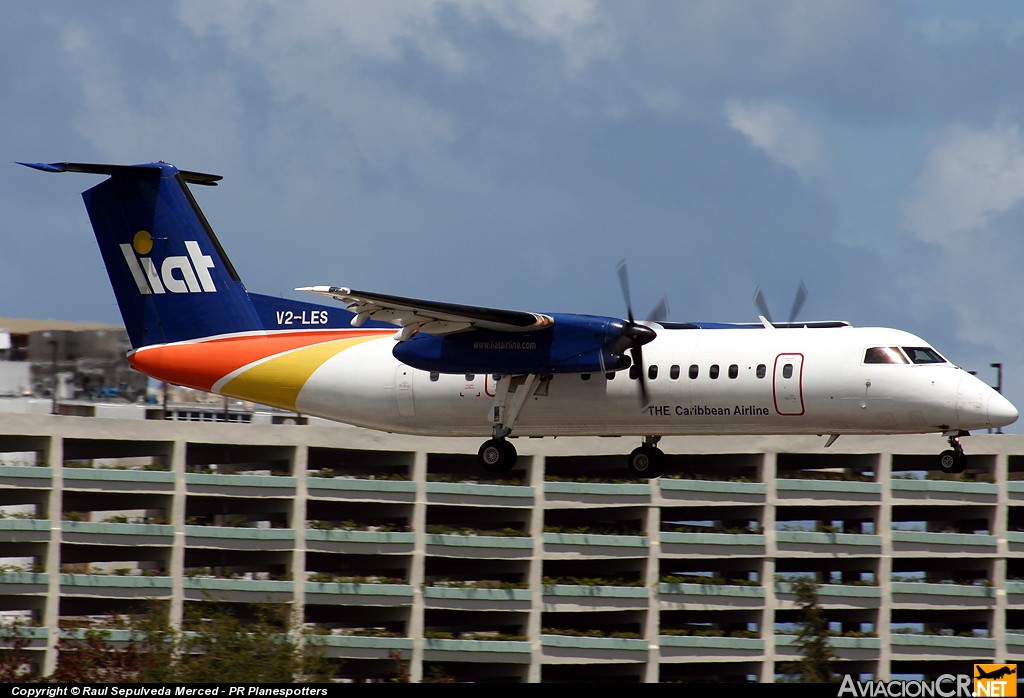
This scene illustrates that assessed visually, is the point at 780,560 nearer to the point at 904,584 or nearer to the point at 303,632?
the point at 904,584

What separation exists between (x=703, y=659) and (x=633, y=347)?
98.1 ft

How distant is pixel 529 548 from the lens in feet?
183

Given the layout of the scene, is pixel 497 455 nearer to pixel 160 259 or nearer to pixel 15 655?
pixel 160 259

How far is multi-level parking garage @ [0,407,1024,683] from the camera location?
52.3 m

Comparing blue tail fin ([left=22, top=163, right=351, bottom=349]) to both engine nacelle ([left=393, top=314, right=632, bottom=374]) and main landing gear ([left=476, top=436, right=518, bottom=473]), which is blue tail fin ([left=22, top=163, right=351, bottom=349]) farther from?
main landing gear ([left=476, top=436, right=518, bottom=473])

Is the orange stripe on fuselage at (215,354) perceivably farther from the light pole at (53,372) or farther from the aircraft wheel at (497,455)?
the light pole at (53,372)

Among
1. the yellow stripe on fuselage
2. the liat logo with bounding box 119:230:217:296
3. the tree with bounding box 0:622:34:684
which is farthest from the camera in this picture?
the tree with bounding box 0:622:34:684

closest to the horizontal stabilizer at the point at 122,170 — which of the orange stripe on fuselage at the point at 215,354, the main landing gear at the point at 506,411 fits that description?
the orange stripe on fuselage at the point at 215,354

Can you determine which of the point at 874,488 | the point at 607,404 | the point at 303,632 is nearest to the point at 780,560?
the point at 874,488

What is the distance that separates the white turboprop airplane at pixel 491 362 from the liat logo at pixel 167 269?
0.03 metres

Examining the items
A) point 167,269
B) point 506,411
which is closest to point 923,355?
point 506,411

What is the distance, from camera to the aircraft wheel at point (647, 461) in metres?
30.0

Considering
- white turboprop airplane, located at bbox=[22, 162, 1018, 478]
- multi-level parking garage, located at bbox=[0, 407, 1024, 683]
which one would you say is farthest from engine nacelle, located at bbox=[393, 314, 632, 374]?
multi-level parking garage, located at bbox=[0, 407, 1024, 683]

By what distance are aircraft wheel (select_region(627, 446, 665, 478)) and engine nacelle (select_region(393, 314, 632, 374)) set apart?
2.60 m
